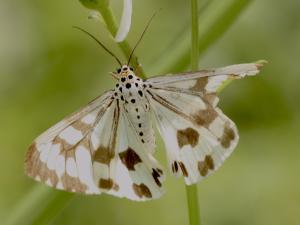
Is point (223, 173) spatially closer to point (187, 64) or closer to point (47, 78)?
point (47, 78)

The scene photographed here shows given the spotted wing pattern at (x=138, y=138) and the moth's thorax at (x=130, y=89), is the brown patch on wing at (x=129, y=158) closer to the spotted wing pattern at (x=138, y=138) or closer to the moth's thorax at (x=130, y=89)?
the spotted wing pattern at (x=138, y=138)

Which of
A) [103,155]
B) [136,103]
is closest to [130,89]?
[136,103]

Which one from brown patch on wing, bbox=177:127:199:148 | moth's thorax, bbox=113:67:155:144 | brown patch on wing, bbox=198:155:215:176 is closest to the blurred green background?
moth's thorax, bbox=113:67:155:144

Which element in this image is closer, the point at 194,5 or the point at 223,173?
the point at 194,5

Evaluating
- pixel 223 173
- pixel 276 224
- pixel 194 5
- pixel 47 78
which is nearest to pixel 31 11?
pixel 47 78

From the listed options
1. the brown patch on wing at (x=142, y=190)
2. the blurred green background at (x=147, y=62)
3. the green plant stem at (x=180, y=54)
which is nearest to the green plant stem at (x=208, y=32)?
the green plant stem at (x=180, y=54)

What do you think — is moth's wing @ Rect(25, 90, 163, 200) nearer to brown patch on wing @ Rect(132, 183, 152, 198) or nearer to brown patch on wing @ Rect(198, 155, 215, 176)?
brown patch on wing @ Rect(132, 183, 152, 198)

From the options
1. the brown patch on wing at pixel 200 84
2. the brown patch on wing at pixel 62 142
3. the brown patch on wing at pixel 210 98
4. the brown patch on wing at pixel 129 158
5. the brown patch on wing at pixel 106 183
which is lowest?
the brown patch on wing at pixel 106 183
